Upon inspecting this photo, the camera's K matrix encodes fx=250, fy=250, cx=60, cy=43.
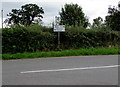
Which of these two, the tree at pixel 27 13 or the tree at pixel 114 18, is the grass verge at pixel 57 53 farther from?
the tree at pixel 27 13

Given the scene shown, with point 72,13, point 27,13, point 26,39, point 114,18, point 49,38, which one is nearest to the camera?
point 26,39

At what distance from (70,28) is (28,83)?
1470cm

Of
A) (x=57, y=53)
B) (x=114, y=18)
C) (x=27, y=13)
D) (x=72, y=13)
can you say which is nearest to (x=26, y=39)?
(x=57, y=53)

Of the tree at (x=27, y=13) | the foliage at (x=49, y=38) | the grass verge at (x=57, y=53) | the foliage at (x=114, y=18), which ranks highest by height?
the tree at (x=27, y=13)

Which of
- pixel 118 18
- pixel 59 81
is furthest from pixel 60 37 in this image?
pixel 59 81

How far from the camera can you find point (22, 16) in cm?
7244

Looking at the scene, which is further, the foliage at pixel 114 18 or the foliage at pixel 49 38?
the foliage at pixel 114 18

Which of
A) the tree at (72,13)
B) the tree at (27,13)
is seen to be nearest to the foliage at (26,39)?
the tree at (72,13)

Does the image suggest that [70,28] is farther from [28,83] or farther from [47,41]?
[28,83]

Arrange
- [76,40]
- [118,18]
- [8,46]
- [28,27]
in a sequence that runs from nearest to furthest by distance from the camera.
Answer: [8,46], [28,27], [76,40], [118,18]

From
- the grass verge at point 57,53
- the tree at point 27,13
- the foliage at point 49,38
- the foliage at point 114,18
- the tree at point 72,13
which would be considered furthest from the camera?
the tree at point 27,13

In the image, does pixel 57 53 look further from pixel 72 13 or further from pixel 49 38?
pixel 72 13

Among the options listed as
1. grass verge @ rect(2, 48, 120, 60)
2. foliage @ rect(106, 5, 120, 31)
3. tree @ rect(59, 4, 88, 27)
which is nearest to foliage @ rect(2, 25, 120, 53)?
grass verge @ rect(2, 48, 120, 60)

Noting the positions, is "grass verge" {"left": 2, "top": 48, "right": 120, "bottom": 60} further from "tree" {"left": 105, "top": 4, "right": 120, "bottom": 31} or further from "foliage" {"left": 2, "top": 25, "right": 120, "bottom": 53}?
"tree" {"left": 105, "top": 4, "right": 120, "bottom": 31}
